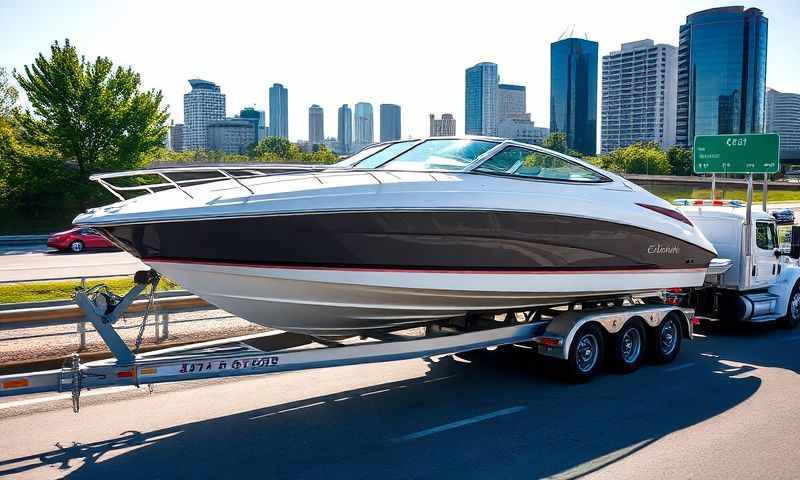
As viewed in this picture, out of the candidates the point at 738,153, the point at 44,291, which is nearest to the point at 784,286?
the point at 738,153

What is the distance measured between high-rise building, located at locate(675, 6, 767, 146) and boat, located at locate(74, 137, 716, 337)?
157211 mm

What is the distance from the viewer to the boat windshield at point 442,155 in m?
7.61

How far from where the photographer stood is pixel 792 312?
1204 centimetres

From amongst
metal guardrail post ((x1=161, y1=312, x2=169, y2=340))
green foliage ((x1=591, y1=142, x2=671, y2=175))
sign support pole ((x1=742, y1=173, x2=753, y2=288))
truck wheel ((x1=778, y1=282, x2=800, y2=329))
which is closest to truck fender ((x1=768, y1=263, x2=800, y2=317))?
truck wheel ((x1=778, y1=282, x2=800, y2=329))

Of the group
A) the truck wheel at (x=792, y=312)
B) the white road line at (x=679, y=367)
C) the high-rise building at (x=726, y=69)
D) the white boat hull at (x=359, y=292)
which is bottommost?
the white road line at (x=679, y=367)

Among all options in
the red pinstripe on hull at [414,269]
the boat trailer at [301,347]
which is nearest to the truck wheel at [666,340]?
the boat trailer at [301,347]

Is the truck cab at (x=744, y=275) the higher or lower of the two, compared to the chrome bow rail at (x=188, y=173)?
lower

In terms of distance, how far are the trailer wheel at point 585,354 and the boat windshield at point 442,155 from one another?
2511 mm

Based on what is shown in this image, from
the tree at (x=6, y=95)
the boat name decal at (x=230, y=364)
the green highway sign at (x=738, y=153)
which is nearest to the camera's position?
the boat name decal at (x=230, y=364)

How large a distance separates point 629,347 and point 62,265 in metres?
17.7

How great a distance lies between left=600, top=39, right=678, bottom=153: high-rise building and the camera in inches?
7446

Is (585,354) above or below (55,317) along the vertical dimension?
below

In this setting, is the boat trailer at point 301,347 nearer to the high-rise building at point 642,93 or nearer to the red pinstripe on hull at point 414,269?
the red pinstripe on hull at point 414,269

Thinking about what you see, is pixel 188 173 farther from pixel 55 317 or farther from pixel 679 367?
pixel 679 367
